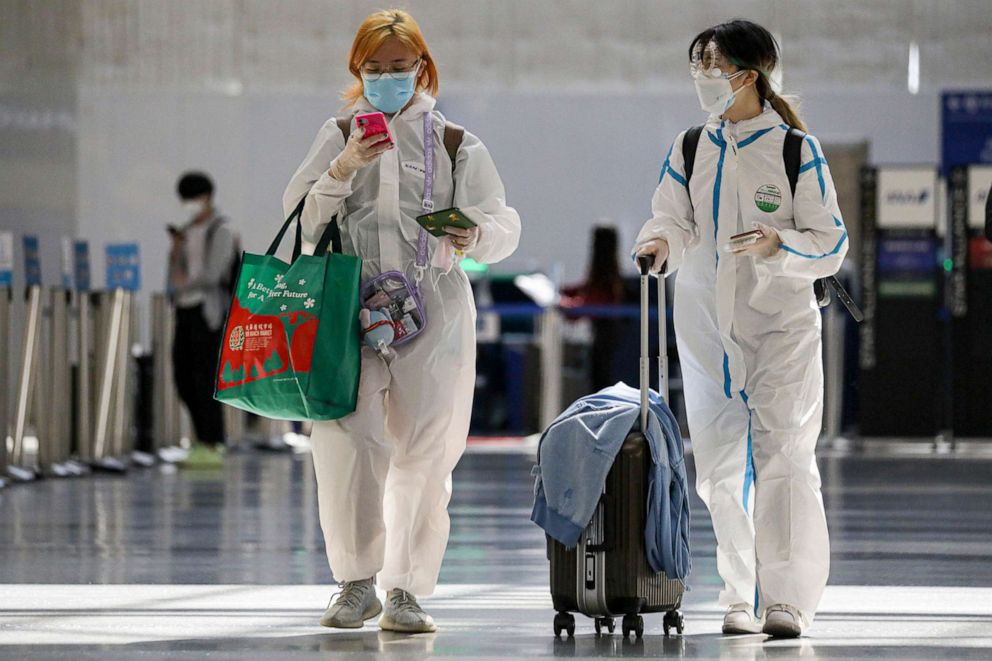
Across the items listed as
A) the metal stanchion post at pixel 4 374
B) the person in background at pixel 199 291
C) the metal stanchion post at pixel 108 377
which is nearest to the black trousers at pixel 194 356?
the person in background at pixel 199 291

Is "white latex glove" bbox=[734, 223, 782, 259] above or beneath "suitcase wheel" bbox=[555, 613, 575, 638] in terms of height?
above

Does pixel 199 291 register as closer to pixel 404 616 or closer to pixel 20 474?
pixel 20 474

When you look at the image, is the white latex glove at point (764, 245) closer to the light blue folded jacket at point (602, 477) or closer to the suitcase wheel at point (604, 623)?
the light blue folded jacket at point (602, 477)

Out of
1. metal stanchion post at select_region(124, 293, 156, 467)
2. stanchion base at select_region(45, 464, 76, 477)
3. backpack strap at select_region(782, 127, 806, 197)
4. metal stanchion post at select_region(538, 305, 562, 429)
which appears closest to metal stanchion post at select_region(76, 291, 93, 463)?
stanchion base at select_region(45, 464, 76, 477)

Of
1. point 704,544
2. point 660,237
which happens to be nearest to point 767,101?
point 660,237

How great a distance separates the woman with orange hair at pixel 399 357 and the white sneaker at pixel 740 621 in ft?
2.39

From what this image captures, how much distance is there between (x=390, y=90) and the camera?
423 cm

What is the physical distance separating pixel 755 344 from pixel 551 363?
29.1 feet

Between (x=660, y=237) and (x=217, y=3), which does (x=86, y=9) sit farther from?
(x=660, y=237)

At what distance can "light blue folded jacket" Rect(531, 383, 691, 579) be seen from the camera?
4105 millimetres

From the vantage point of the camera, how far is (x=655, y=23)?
1664cm

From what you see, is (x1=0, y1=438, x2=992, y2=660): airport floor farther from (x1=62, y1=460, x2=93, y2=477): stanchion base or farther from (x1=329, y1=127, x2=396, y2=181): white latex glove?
(x1=329, y1=127, x2=396, y2=181): white latex glove

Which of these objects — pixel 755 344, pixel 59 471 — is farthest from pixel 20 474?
pixel 755 344

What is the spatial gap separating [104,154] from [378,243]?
13.1 meters
